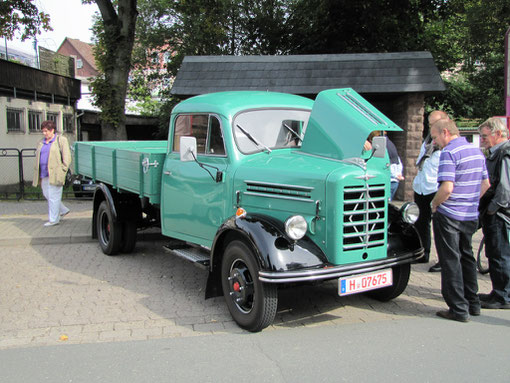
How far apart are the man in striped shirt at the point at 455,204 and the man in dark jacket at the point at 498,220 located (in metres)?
0.59

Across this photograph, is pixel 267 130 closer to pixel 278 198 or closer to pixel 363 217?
pixel 278 198

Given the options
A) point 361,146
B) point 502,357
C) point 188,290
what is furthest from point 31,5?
point 502,357

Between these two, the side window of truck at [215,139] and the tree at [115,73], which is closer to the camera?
the side window of truck at [215,139]

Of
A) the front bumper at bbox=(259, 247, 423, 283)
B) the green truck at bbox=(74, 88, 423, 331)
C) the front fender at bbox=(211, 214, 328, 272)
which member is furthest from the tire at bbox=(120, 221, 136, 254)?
the front bumper at bbox=(259, 247, 423, 283)

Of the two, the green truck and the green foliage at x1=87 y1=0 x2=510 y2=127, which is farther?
the green foliage at x1=87 y1=0 x2=510 y2=127

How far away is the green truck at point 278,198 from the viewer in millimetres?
4312

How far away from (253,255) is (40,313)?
253 cm

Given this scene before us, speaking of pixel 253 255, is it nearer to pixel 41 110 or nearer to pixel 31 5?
pixel 31 5

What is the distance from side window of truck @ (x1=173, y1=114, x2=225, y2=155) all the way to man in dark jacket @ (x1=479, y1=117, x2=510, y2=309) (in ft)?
9.86

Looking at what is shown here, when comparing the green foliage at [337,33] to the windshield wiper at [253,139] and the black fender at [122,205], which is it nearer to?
the black fender at [122,205]

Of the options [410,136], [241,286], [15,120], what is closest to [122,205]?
[241,286]

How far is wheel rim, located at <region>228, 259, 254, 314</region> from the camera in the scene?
4527 millimetres

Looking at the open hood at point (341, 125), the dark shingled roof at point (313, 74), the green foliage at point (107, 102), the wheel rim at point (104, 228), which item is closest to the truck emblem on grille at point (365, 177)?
the open hood at point (341, 125)

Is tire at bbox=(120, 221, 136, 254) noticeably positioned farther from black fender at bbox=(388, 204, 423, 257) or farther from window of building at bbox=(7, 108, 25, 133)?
window of building at bbox=(7, 108, 25, 133)
